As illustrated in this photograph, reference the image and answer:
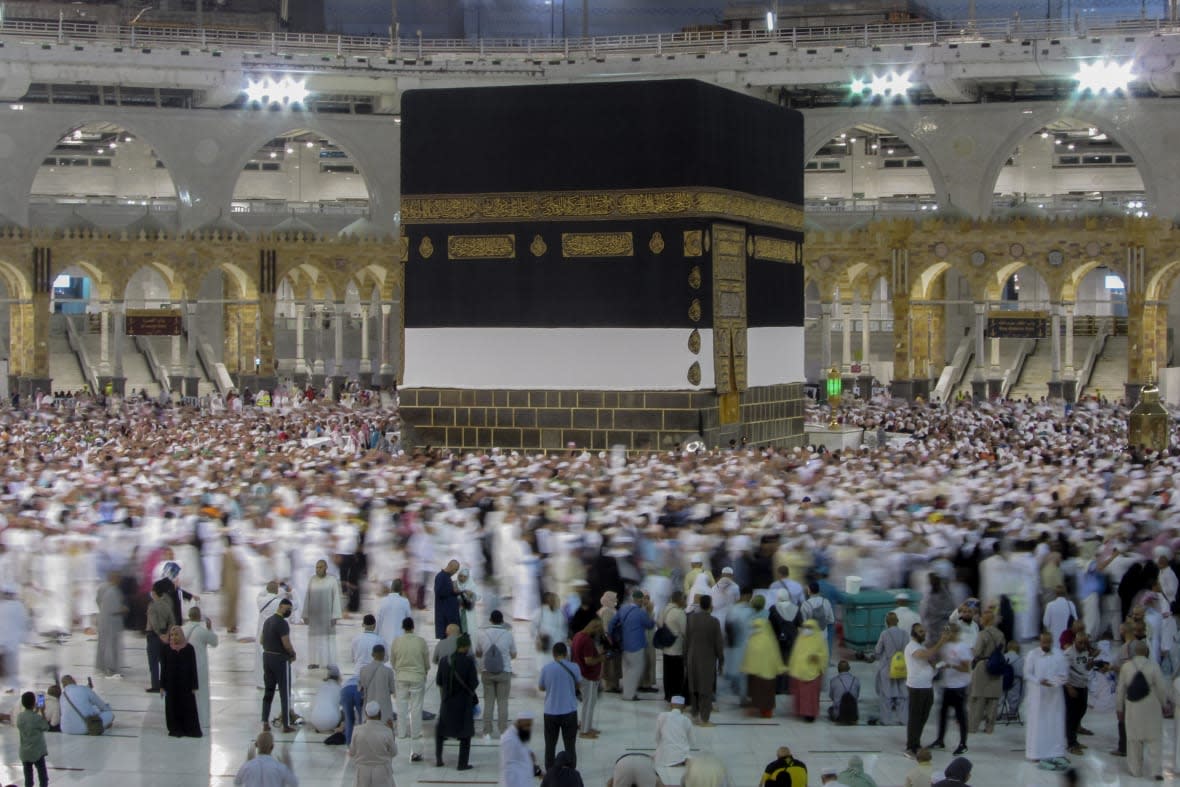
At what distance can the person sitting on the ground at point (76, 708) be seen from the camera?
7289 millimetres

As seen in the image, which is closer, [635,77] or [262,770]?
[262,770]

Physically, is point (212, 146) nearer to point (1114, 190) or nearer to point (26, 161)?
point (26, 161)

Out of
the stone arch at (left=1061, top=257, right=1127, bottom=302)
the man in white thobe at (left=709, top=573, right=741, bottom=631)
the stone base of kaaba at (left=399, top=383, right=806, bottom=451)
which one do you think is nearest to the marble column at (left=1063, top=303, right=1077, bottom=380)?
the stone arch at (left=1061, top=257, right=1127, bottom=302)

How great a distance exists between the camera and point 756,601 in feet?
25.2

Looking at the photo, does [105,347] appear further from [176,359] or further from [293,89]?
[293,89]

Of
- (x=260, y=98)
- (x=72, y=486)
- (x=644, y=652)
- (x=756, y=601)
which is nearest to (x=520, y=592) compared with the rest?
(x=644, y=652)

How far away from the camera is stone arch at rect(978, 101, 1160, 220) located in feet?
92.4

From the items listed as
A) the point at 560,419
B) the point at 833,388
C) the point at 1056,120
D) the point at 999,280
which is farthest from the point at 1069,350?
the point at 560,419

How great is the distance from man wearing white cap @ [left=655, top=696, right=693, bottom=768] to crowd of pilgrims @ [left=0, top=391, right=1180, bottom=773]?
1.52 m

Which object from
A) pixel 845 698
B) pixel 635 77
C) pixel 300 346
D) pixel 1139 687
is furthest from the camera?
pixel 635 77

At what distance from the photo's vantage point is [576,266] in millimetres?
17016

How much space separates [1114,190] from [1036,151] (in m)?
2.11

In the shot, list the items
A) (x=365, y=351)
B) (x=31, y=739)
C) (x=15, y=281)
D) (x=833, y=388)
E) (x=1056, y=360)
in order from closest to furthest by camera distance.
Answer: (x=31, y=739)
(x=833, y=388)
(x=1056, y=360)
(x=15, y=281)
(x=365, y=351)

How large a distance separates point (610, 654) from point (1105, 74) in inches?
904
